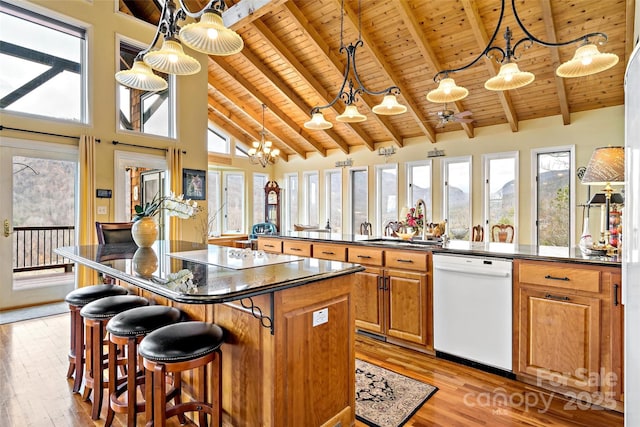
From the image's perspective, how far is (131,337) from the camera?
1.77 m

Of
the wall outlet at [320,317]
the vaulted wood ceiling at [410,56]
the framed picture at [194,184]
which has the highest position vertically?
the vaulted wood ceiling at [410,56]

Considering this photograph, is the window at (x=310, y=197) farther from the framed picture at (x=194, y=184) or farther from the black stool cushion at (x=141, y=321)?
the black stool cushion at (x=141, y=321)

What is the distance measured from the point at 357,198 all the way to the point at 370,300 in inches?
213

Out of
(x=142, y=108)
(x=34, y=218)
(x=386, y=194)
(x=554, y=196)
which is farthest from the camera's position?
(x=386, y=194)

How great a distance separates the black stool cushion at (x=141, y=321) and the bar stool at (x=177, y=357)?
7.8 inches

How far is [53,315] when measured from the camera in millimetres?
4074

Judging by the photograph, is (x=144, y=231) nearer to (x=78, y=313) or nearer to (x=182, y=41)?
(x=78, y=313)

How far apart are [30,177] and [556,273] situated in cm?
597

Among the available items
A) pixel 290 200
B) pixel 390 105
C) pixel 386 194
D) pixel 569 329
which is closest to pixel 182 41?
pixel 390 105

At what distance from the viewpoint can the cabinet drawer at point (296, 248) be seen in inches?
149

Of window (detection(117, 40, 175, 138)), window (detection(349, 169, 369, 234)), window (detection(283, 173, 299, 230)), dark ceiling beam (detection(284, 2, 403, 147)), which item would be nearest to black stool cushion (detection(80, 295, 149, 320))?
window (detection(117, 40, 175, 138))

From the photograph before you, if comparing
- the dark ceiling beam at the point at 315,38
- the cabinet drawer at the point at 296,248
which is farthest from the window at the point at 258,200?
the cabinet drawer at the point at 296,248

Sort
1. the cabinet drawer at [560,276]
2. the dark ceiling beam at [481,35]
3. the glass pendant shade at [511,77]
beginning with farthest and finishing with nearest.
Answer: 1. the dark ceiling beam at [481,35]
2. the glass pendant shade at [511,77]
3. the cabinet drawer at [560,276]

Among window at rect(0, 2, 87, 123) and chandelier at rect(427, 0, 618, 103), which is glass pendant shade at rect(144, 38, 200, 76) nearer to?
chandelier at rect(427, 0, 618, 103)
